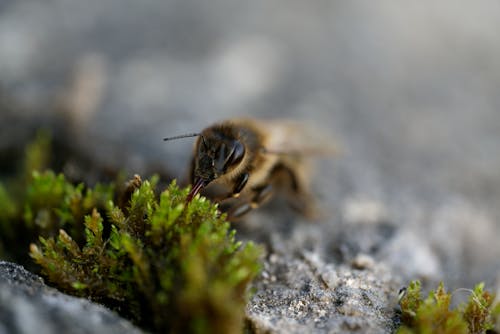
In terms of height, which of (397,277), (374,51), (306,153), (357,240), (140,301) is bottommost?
(140,301)

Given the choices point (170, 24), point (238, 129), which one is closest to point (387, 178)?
point (238, 129)

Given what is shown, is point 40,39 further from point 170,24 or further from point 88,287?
point 88,287

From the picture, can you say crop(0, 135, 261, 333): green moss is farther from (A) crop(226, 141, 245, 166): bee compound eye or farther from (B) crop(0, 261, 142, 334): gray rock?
(A) crop(226, 141, 245, 166): bee compound eye

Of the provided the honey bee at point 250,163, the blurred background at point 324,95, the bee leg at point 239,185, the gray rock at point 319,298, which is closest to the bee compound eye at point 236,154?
the honey bee at point 250,163

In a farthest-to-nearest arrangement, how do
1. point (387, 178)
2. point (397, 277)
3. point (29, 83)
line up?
point (29, 83), point (387, 178), point (397, 277)

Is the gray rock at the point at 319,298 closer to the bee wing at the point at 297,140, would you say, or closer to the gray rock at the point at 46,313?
the gray rock at the point at 46,313

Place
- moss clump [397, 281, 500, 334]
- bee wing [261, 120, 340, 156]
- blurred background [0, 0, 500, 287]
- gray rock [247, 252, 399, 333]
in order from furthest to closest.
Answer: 1. blurred background [0, 0, 500, 287]
2. bee wing [261, 120, 340, 156]
3. gray rock [247, 252, 399, 333]
4. moss clump [397, 281, 500, 334]

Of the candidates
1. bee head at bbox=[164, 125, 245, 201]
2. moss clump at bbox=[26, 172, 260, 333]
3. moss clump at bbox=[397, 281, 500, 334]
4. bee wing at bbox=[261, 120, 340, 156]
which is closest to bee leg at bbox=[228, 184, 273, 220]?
bee wing at bbox=[261, 120, 340, 156]
